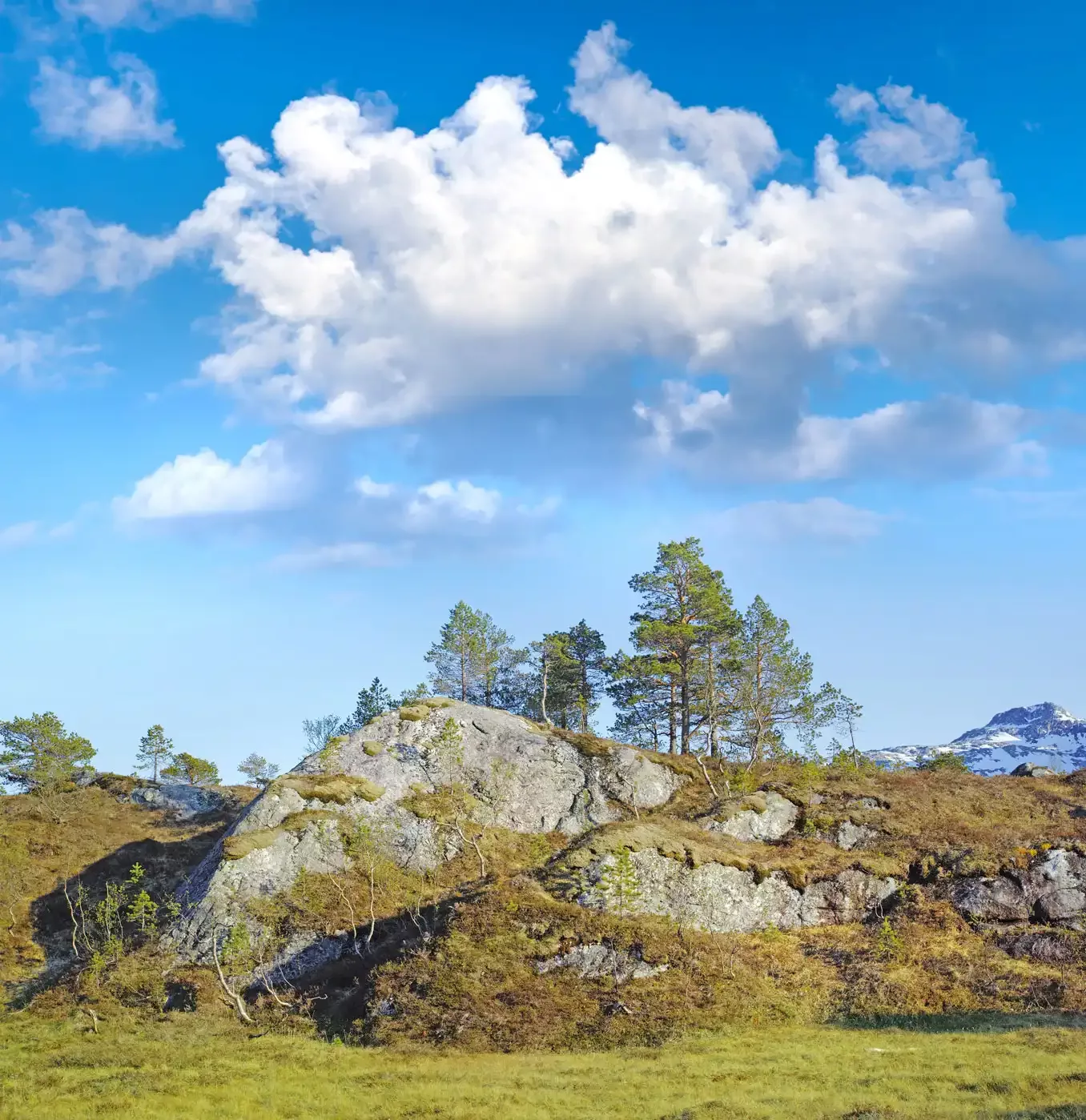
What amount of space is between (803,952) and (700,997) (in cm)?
787

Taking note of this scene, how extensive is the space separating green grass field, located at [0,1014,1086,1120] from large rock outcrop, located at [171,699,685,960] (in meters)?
11.2

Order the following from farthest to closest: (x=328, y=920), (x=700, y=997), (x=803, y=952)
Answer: (x=328, y=920)
(x=803, y=952)
(x=700, y=997)

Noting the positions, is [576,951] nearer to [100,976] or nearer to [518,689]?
[100,976]

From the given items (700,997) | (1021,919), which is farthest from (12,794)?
(1021,919)

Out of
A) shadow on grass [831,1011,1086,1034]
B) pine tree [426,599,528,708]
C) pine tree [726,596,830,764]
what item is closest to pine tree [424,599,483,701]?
pine tree [426,599,528,708]

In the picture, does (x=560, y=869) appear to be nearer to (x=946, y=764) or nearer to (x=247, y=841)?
(x=247, y=841)

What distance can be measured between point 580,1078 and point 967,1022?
16675mm

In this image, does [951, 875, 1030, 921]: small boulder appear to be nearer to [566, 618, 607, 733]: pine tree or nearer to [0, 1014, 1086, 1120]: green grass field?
[0, 1014, 1086, 1120]: green grass field

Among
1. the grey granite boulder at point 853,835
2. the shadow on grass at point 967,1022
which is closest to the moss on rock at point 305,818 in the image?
the shadow on grass at point 967,1022

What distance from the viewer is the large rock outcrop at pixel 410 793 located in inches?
1724

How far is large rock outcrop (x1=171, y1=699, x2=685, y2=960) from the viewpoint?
43.8m

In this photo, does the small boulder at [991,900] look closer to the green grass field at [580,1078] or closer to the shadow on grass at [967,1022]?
the shadow on grass at [967,1022]

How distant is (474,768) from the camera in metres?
57.8

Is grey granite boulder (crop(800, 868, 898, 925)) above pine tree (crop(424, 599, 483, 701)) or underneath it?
underneath
